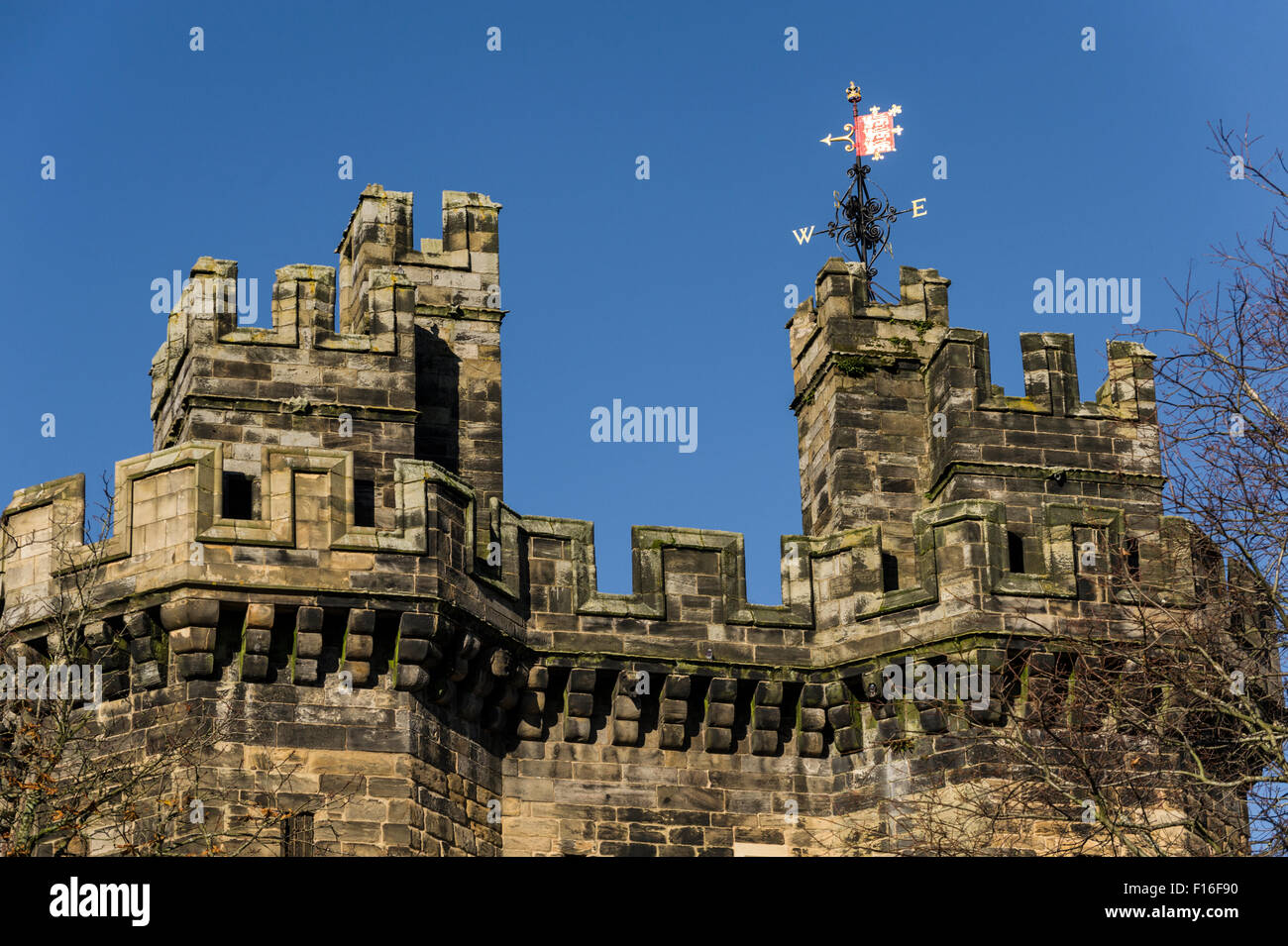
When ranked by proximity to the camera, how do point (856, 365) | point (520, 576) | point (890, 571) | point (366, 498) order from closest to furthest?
point (520, 576) → point (366, 498) → point (890, 571) → point (856, 365)

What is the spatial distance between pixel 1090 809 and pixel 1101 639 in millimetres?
2300

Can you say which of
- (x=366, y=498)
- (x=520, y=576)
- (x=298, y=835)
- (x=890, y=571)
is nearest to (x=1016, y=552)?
(x=890, y=571)

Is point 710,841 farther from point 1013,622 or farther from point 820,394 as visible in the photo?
point 820,394

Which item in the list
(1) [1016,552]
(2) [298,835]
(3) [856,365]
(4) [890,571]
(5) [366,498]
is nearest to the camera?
(2) [298,835]

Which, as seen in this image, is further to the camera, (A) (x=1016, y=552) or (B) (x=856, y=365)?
(B) (x=856, y=365)

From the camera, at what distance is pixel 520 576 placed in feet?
81.8

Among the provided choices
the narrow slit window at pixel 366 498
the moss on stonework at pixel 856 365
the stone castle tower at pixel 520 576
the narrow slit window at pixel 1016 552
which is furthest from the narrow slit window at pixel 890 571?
the narrow slit window at pixel 366 498

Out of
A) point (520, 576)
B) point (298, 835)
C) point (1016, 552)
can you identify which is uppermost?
point (1016, 552)

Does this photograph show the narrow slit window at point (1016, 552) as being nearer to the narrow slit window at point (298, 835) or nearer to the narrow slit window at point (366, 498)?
the narrow slit window at point (366, 498)

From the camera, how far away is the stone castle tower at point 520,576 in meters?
22.8

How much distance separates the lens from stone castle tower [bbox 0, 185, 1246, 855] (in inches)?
896

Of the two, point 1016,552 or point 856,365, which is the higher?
point 856,365

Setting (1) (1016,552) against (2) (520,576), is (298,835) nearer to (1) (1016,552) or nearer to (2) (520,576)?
(2) (520,576)

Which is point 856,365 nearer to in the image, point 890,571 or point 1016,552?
point 890,571
